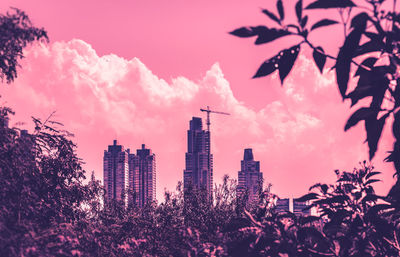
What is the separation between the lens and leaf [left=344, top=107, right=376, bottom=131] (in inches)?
149

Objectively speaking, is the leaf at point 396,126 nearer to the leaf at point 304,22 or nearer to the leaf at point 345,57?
the leaf at point 345,57

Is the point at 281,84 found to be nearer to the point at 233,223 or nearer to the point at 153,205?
the point at 233,223

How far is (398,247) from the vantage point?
5254 millimetres

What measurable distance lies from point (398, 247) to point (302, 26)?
272 cm

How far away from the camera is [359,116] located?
379 centimetres

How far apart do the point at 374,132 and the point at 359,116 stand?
0.16 m

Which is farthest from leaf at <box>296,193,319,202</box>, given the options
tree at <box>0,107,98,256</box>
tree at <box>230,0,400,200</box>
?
tree at <box>0,107,98,256</box>

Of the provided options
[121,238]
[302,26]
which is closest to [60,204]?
[121,238]

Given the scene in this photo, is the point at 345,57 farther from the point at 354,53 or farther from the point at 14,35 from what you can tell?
the point at 14,35

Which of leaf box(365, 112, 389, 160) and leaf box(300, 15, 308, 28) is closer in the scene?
leaf box(365, 112, 389, 160)

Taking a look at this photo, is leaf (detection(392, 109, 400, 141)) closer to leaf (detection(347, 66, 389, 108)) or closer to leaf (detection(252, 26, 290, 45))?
leaf (detection(347, 66, 389, 108))

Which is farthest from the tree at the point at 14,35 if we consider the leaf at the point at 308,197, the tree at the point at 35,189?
the leaf at the point at 308,197

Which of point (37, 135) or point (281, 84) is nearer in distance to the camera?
point (281, 84)

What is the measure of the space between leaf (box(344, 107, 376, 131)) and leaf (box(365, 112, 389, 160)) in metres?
0.05
